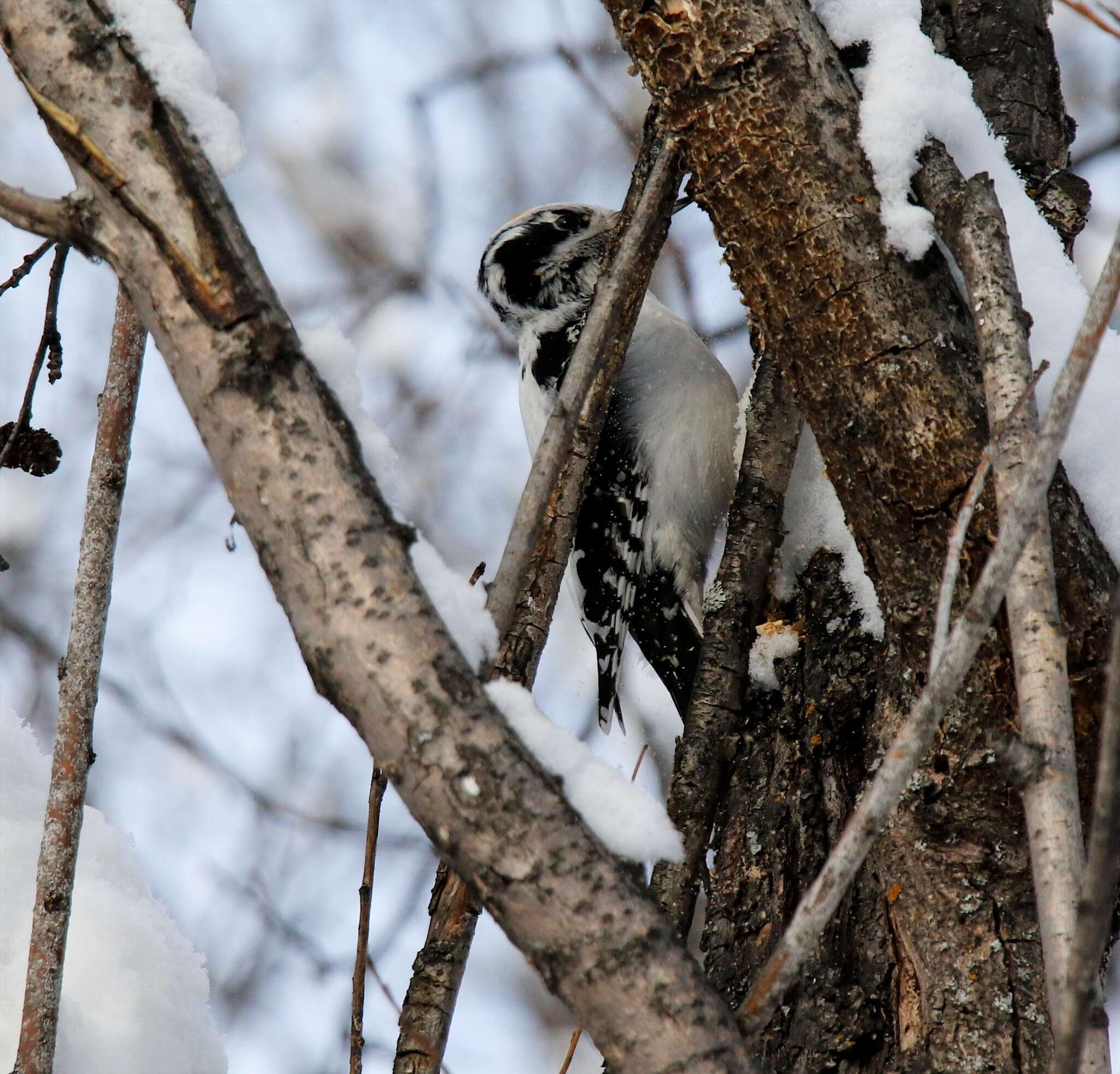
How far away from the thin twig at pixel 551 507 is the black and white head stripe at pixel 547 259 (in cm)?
142

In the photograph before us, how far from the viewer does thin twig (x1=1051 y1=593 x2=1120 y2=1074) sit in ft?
2.37

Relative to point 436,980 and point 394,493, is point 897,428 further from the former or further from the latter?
point 436,980

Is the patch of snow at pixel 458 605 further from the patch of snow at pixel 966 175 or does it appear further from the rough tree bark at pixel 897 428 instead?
the patch of snow at pixel 966 175

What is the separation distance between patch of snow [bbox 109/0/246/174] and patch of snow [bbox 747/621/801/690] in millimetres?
1451

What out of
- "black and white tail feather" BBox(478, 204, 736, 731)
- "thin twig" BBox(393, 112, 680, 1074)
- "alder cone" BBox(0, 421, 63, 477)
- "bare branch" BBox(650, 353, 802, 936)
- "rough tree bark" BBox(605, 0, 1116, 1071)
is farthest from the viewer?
"black and white tail feather" BBox(478, 204, 736, 731)

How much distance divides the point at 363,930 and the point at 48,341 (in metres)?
1.04

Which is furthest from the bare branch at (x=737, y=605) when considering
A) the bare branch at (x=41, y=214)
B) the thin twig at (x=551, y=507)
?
the bare branch at (x=41, y=214)

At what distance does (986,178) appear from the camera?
157 centimetres

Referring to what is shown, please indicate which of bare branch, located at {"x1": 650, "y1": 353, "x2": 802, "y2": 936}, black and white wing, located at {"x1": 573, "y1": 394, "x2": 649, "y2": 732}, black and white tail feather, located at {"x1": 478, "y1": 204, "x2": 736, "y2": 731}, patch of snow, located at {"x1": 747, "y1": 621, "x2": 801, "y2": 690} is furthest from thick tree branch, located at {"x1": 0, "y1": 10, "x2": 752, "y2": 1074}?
black and white wing, located at {"x1": 573, "y1": 394, "x2": 649, "y2": 732}

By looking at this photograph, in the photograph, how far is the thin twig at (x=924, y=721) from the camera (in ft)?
3.01

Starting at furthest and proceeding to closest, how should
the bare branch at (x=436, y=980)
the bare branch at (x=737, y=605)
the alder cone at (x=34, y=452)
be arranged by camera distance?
the bare branch at (x=737, y=605)
the alder cone at (x=34, y=452)
the bare branch at (x=436, y=980)

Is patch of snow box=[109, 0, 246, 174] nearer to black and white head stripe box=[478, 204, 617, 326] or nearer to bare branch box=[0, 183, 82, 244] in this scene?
bare branch box=[0, 183, 82, 244]

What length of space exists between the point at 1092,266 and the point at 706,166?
15.6 ft

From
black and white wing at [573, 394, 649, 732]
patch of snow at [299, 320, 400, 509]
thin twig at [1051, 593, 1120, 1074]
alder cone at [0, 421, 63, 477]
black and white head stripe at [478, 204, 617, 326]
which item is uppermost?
black and white head stripe at [478, 204, 617, 326]
